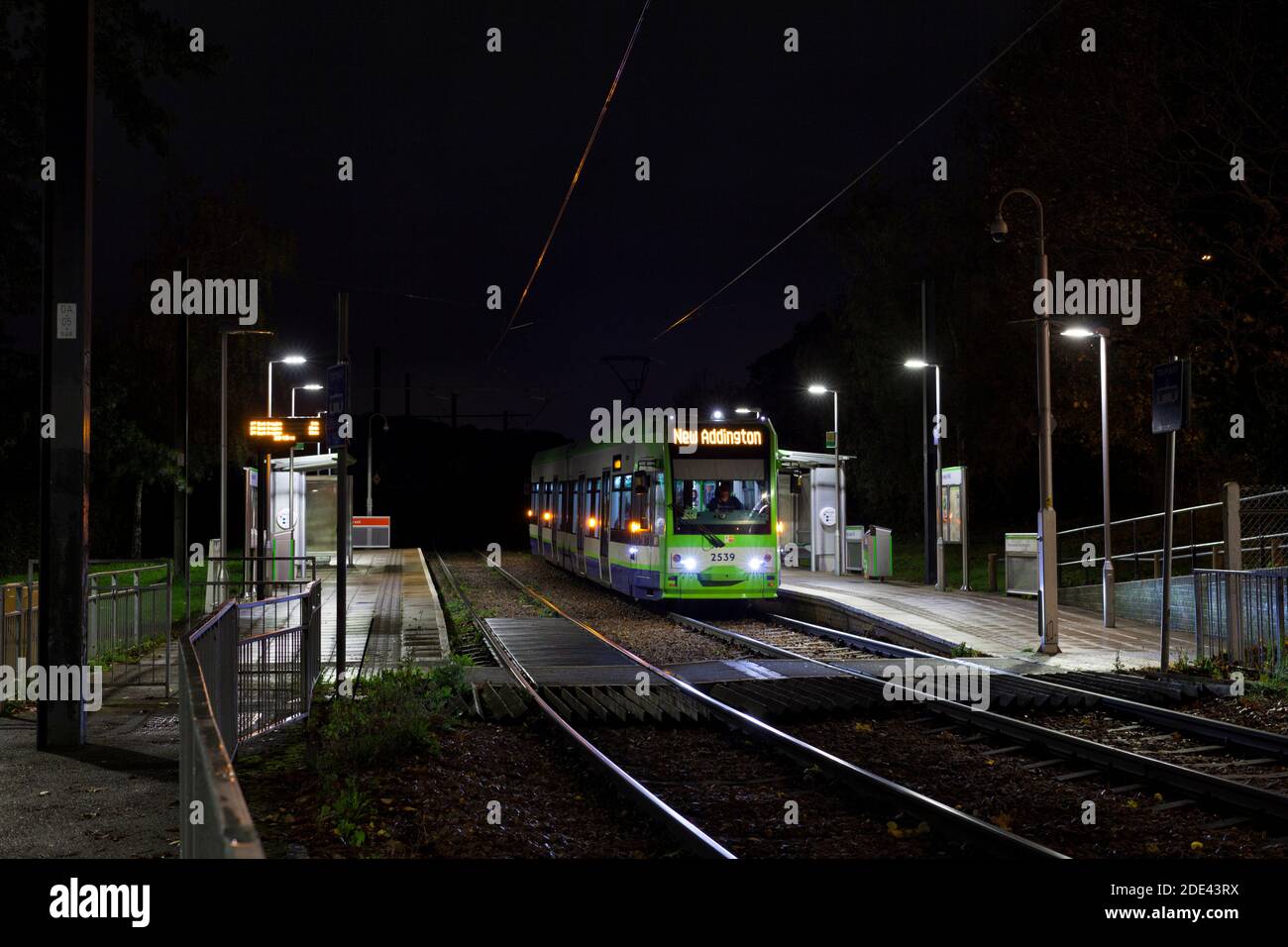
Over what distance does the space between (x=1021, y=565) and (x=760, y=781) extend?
15676 mm

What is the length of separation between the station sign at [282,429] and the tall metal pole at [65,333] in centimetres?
1351

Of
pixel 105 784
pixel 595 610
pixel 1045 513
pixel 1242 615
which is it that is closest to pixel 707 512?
pixel 595 610

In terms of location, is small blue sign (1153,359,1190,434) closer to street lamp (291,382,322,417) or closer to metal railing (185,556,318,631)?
metal railing (185,556,318,631)

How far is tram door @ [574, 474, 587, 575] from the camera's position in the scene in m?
28.9

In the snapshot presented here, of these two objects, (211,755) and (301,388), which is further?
(301,388)

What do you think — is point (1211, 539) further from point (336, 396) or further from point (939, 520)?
point (336, 396)

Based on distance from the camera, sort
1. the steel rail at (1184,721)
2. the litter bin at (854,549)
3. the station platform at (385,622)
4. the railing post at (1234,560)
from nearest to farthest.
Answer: the steel rail at (1184,721), the railing post at (1234,560), the station platform at (385,622), the litter bin at (854,549)

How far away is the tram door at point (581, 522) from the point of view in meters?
28.9

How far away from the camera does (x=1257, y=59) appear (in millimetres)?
17812

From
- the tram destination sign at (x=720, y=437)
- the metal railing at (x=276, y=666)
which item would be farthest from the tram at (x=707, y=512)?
the metal railing at (x=276, y=666)

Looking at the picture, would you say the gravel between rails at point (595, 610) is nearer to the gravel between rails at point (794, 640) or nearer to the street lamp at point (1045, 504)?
the gravel between rails at point (794, 640)

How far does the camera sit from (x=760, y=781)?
9.14 meters

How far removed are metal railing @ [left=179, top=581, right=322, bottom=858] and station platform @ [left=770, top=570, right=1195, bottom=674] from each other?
8009mm

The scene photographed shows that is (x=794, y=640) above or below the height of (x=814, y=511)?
below
